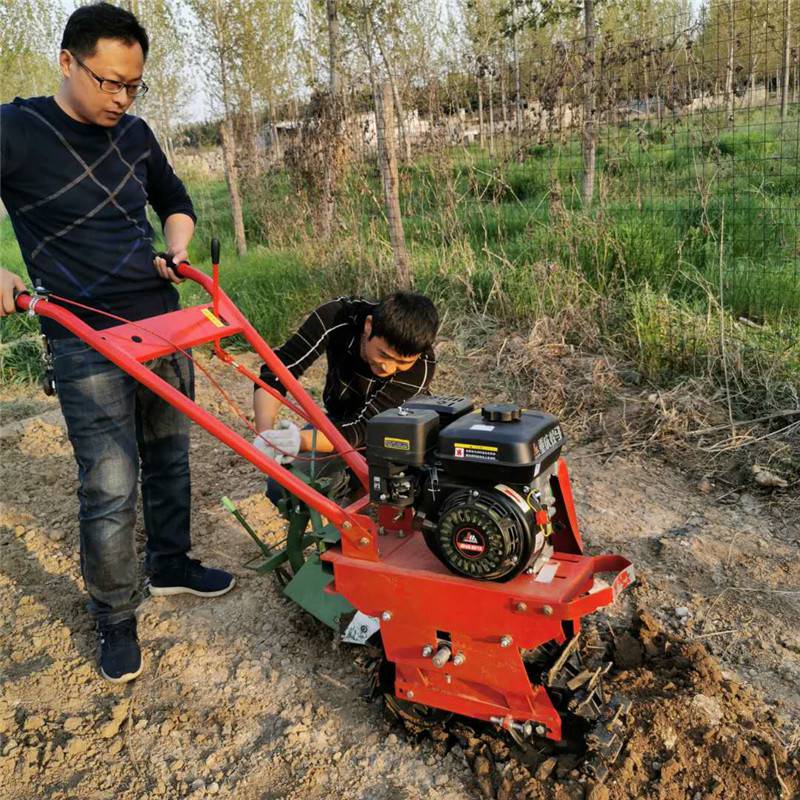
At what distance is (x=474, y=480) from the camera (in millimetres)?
2088

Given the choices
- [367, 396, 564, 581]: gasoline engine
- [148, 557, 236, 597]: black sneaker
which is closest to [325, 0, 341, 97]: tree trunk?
[148, 557, 236, 597]: black sneaker

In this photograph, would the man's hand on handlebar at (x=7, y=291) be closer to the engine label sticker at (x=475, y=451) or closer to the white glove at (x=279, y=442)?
the white glove at (x=279, y=442)

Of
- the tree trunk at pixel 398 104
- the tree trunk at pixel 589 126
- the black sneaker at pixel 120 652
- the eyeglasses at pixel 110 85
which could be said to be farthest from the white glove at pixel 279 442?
the tree trunk at pixel 398 104

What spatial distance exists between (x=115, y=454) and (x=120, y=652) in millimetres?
734

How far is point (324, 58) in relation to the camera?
10656 mm

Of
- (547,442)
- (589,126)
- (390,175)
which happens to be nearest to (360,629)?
(547,442)

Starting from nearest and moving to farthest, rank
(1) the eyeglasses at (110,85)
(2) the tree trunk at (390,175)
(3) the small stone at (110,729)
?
(1) the eyeglasses at (110,85), (3) the small stone at (110,729), (2) the tree trunk at (390,175)

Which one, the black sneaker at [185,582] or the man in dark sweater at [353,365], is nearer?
the man in dark sweater at [353,365]

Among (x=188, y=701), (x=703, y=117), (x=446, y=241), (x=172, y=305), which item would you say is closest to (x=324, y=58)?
(x=446, y=241)

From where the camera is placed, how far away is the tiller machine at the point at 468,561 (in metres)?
2.00

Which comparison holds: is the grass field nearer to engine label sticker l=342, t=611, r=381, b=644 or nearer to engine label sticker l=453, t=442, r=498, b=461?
engine label sticker l=342, t=611, r=381, b=644

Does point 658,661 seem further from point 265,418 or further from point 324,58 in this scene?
point 324,58

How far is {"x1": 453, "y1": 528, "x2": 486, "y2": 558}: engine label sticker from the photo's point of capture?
6.55 ft

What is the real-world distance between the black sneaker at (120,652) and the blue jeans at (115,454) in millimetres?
39
